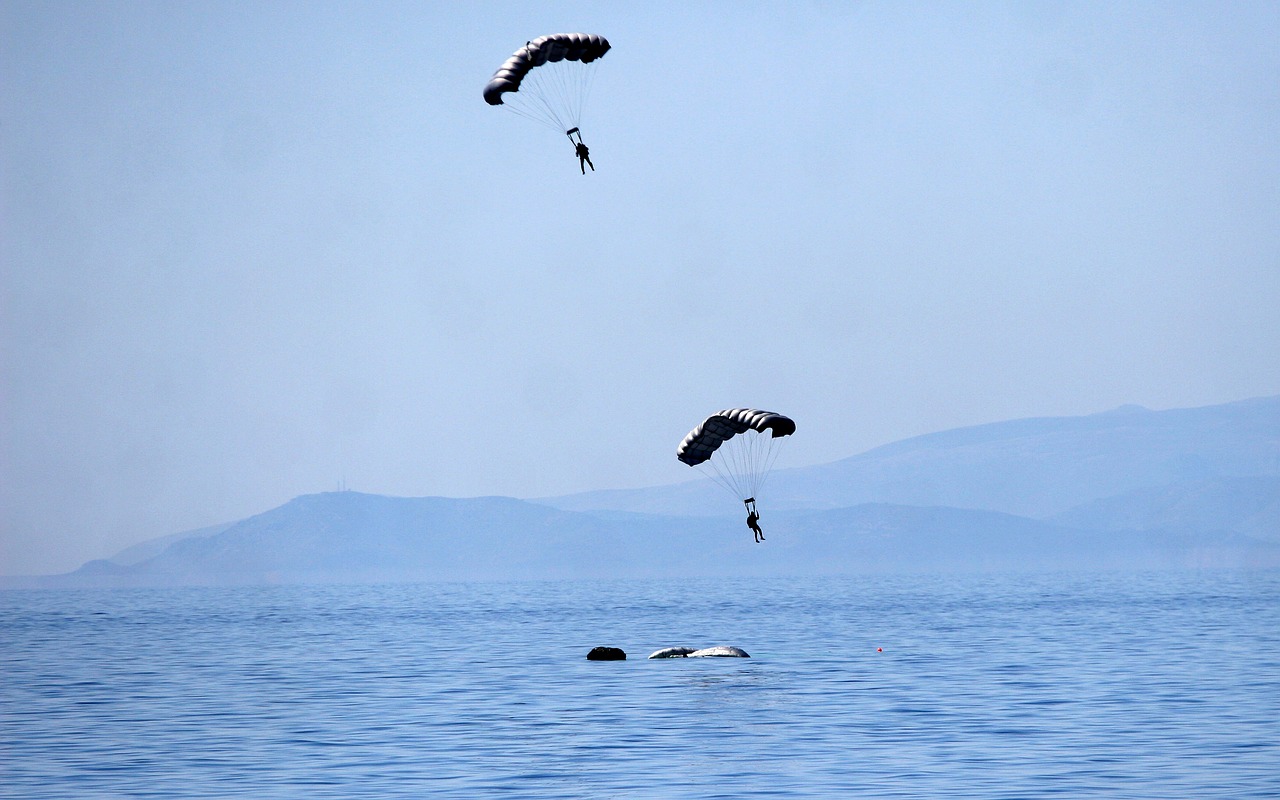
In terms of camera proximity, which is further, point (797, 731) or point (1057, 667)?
point (1057, 667)

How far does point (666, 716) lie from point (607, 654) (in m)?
22.6

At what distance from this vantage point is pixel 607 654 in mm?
66625

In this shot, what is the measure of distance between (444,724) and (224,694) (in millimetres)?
14377

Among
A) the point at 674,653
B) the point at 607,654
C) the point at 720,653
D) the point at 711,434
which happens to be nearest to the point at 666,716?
the point at 711,434

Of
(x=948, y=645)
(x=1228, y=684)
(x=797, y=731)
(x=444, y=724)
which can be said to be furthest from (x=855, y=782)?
(x=948, y=645)

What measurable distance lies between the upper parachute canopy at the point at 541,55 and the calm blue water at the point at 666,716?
761 inches

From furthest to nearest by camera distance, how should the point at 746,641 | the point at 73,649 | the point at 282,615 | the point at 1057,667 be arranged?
the point at 282,615
the point at 73,649
the point at 746,641
the point at 1057,667

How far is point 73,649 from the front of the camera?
85312 millimetres

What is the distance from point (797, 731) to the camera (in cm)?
3981

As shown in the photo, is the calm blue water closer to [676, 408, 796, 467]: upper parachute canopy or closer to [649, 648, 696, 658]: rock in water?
[649, 648, 696, 658]: rock in water

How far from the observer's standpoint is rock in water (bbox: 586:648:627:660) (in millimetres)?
66188

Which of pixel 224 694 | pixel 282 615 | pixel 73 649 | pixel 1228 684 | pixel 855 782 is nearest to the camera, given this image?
pixel 855 782

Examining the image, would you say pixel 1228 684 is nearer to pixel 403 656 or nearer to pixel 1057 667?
pixel 1057 667

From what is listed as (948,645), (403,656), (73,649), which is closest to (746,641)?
(948,645)
